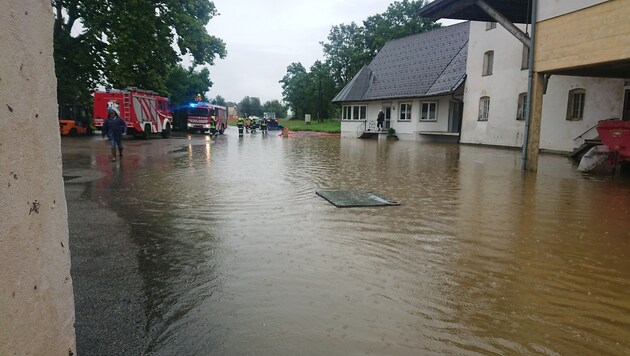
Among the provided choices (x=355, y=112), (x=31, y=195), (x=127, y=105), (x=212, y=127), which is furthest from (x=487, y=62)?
(x=31, y=195)

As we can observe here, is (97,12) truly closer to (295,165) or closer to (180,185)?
(295,165)

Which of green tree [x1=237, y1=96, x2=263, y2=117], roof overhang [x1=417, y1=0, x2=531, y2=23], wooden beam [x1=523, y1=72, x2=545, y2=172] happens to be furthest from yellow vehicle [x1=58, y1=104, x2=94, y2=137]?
green tree [x1=237, y1=96, x2=263, y2=117]

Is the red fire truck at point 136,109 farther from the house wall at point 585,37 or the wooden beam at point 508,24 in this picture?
the house wall at point 585,37

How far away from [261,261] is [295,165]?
9.56m

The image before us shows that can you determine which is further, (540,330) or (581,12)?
(581,12)

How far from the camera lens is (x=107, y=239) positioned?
18.2 ft

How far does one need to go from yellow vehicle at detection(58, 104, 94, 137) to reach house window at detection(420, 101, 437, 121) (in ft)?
81.4

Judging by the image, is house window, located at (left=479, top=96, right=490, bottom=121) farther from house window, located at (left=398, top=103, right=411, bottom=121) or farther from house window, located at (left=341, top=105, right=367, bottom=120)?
house window, located at (left=341, top=105, right=367, bottom=120)

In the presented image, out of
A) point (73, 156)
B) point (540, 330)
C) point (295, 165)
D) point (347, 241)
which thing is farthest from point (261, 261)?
point (73, 156)

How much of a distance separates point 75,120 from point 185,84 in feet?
70.2

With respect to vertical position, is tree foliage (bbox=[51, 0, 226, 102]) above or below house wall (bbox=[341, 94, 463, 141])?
above

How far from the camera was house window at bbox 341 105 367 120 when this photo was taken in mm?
39366

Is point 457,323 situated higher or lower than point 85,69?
lower

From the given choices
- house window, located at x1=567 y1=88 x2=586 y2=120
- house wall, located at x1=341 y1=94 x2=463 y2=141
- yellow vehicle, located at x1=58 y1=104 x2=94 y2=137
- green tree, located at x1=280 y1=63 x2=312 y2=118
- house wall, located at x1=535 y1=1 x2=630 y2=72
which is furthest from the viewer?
green tree, located at x1=280 y1=63 x2=312 y2=118
